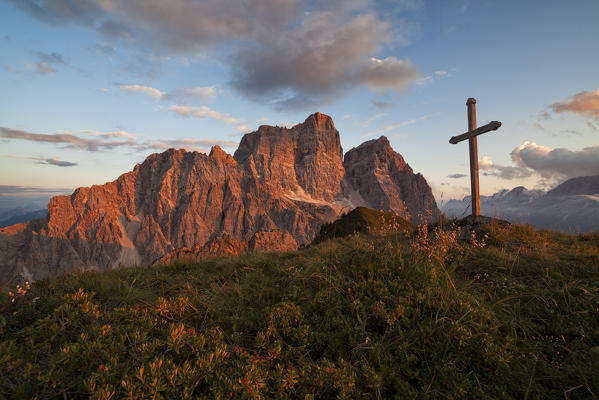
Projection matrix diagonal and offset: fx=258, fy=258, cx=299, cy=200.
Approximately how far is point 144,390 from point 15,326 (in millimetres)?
3304

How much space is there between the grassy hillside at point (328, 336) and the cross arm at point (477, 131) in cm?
605

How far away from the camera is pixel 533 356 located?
9.12 ft

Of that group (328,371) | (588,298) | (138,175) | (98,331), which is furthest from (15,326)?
(138,175)

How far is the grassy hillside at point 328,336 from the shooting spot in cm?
219

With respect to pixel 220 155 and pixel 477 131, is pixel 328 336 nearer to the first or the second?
pixel 477 131

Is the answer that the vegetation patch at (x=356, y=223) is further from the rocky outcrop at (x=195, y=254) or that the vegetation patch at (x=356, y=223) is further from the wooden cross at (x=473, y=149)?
the rocky outcrop at (x=195, y=254)

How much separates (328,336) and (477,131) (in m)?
10.9

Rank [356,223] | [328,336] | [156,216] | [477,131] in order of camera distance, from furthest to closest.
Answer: [156,216] < [356,223] < [477,131] < [328,336]

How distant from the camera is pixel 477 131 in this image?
10383 millimetres

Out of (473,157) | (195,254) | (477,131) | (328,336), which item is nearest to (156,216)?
(195,254)

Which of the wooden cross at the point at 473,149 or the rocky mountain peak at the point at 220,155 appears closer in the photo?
the wooden cross at the point at 473,149

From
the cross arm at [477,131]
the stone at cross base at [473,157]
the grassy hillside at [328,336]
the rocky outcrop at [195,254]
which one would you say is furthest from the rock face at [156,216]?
the grassy hillside at [328,336]

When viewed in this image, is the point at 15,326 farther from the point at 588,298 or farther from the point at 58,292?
the point at 588,298

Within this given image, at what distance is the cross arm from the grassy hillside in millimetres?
6050
